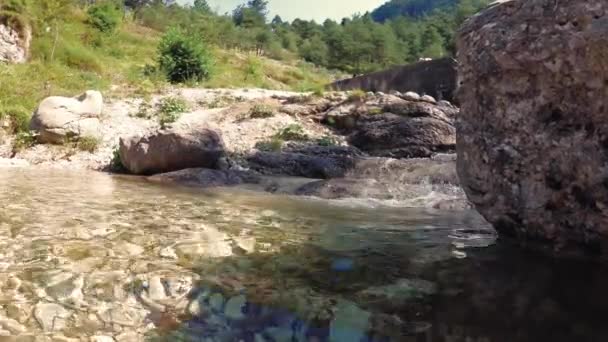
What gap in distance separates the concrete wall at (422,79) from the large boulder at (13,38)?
492 inches

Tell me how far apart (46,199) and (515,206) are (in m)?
4.28

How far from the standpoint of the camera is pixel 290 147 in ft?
40.0

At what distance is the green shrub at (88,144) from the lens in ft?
40.5

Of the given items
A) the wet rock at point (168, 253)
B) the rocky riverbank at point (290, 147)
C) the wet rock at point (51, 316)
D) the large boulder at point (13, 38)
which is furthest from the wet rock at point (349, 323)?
the large boulder at point (13, 38)

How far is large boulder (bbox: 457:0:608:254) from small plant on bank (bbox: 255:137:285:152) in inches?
346

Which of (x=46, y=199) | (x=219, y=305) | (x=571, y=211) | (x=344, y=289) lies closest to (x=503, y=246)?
(x=571, y=211)

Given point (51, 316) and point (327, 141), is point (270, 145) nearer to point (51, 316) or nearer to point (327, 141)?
point (327, 141)

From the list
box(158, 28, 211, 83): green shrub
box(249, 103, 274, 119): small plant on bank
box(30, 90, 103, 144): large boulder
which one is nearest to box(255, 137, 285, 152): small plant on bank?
box(249, 103, 274, 119): small plant on bank

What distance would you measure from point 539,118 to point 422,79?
16465mm

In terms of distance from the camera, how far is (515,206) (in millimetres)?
3217

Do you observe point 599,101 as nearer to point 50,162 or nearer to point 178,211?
point 178,211

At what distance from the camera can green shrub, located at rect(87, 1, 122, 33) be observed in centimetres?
3184

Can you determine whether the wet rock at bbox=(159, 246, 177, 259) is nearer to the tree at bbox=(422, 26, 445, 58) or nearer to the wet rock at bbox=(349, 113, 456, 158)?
the wet rock at bbox=(349, 113, 456, 158)

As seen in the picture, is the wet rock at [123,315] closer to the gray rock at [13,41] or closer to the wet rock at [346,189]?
the wet rock at [346,189]
